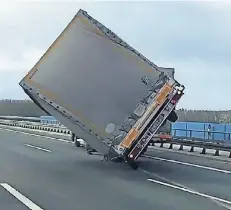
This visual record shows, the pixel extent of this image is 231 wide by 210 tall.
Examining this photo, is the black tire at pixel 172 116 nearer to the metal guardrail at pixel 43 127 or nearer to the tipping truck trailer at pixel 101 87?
the tipping truck trailer at pixel 101 87

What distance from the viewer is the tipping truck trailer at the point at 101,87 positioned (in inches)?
685

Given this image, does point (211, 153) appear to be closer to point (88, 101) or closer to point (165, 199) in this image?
point (88, 101)

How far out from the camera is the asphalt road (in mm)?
11516

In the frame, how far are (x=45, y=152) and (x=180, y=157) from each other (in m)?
6.66

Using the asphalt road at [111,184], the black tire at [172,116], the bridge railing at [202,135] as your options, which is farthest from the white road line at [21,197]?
the bridge railing at [202,135]

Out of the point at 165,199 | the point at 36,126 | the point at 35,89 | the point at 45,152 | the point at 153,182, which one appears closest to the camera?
the point at 165,199

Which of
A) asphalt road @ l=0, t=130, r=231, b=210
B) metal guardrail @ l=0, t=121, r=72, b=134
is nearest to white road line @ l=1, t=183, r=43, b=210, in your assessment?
asphalt road @ l=0, t=130, r=231, b=210

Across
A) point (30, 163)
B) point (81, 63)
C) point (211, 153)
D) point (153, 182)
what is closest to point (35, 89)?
point (81, 63)

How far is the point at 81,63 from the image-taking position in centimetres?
1812

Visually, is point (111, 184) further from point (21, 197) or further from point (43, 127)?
point (43, 127)

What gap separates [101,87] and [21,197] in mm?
6412

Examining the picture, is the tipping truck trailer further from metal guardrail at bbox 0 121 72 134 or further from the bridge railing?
metal guardrail at bbox 0 121 72 134

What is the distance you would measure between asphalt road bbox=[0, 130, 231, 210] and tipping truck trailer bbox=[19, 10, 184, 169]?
1282 millimetres

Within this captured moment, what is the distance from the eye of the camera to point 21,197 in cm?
1233
